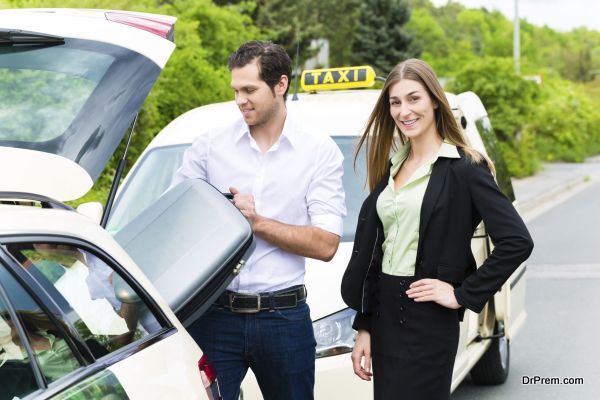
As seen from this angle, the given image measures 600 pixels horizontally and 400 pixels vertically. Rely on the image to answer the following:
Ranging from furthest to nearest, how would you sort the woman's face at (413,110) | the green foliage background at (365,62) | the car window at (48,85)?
the green foliage background at (365,62)
the woman's face at (413,110)
the car window at (48,85)

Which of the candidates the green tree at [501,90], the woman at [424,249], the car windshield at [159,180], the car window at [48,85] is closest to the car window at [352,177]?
the car windshield at [159,180]

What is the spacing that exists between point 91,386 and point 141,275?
47 centimetres

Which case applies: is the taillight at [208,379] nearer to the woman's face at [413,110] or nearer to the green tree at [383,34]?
the woman's face at [413,110]

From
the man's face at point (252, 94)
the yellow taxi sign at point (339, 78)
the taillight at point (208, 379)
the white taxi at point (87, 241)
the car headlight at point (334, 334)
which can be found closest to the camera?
the white taxi at point (87, 241)

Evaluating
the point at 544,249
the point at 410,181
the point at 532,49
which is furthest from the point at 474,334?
the point at 532,49

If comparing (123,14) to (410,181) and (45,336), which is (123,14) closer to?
(410,181)

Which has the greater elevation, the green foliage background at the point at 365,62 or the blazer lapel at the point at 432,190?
the blazer lapel at the point at 432,190

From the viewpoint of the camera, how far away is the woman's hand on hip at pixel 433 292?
322 centimetres

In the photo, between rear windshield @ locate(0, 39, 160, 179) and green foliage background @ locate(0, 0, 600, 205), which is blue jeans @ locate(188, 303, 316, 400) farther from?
green foliage background @ locate(0, 0, 600, 205)

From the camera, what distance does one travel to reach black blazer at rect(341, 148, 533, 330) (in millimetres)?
3248

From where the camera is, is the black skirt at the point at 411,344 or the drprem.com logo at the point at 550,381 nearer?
the black skirt at the point at 411,344

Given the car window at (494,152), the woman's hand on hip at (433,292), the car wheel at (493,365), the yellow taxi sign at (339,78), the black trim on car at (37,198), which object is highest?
the black trim on car at (37,198)

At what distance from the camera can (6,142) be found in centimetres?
301

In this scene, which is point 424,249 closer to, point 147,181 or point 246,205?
point 246,205
